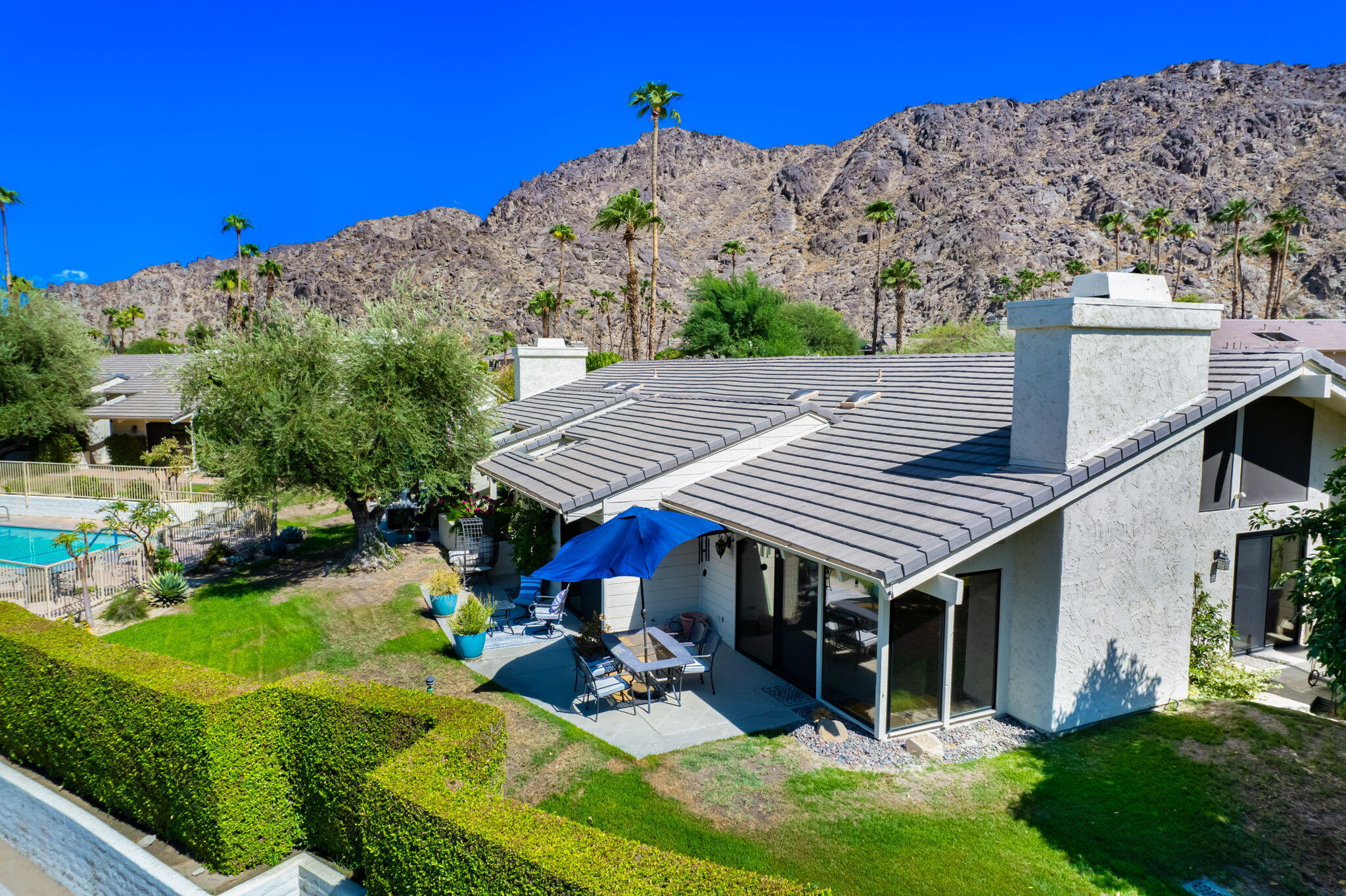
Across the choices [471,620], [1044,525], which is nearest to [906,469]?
[1044,525]

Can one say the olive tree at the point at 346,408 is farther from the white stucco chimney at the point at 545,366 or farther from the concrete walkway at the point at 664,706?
the white stucco chimney at the point at 545,366

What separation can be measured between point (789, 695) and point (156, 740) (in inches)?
307

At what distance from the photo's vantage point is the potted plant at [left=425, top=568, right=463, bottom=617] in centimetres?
1528

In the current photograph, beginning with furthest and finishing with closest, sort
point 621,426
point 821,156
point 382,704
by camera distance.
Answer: point 821,156
point 621,426
point 382,704

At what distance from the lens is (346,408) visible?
57.9 feet

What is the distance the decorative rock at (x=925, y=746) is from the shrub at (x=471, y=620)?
23.0 feet

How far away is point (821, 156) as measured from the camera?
16050 cm

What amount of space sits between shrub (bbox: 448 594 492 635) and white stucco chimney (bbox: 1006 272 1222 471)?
28.2 feet

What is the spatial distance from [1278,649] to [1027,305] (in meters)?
7.84

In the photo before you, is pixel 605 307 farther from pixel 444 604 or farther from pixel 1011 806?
pixel 1011 806

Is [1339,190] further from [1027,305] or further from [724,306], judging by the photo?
[1027,305]

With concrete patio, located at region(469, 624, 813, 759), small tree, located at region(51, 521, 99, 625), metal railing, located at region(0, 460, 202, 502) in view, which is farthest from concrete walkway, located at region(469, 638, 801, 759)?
metal railing, located at region(0, 460, 202, 502)

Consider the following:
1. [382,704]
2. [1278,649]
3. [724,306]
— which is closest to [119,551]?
[382,704]

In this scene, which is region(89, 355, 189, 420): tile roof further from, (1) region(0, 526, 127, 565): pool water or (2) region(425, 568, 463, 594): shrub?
(2) region(425, 568, 463, 594): shrub
